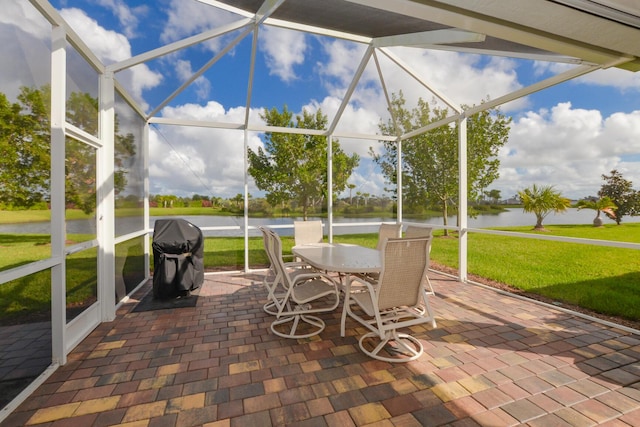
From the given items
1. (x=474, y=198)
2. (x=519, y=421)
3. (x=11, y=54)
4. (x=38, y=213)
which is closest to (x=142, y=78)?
(x=11, y=54)

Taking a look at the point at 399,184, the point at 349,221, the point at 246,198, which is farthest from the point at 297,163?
the point at 399,184

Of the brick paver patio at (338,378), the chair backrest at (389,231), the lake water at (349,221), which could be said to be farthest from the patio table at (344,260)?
the lake water at (349,221)

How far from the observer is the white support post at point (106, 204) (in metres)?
3.62

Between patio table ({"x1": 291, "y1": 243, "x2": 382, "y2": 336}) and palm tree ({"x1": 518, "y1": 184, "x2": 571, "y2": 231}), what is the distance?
154 inches

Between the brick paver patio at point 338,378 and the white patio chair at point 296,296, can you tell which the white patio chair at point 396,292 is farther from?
the white patio chair at point 296,296

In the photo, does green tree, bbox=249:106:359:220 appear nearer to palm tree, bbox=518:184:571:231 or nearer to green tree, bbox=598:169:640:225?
palm tree, bbox=518:184:571:231

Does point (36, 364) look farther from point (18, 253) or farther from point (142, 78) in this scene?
point (142, 78)

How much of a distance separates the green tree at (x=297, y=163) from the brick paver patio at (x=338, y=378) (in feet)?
11.5

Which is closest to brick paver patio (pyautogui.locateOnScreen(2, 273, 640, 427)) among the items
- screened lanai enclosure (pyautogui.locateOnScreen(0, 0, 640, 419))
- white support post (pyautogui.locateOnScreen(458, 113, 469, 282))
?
screened lanai enclosure (pyautogui.locateOnScreen(0, 0, 640, 419))

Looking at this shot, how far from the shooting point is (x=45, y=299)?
2.48 metres

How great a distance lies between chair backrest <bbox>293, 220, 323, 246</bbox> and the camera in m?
5.20

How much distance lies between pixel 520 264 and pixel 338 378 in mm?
6556

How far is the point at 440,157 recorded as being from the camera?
7.97 m

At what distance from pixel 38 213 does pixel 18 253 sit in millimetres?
374
